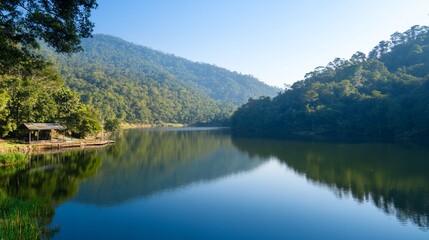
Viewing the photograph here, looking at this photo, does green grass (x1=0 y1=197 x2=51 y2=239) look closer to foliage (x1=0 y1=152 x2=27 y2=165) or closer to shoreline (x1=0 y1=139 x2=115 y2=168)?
foliage (x1=0 y1=152 x2=27 y2=165)

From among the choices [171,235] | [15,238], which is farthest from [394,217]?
[15,238]

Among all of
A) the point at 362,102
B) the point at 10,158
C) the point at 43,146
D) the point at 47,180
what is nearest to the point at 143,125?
the point at 362,102

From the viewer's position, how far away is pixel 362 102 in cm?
7475

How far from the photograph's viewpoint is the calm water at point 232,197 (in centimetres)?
1397

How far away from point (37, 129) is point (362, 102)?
6586 centimetres

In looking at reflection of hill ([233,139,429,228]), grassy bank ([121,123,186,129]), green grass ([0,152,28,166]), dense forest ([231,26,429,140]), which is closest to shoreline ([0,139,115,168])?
green grass ([0,152,28,166])

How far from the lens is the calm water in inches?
550

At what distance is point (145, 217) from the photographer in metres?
15.9

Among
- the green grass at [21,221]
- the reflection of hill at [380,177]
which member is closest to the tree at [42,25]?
the green grass at [21,221]

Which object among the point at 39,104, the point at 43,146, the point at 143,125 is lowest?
the point at 43,146

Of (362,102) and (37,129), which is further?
(362,102)

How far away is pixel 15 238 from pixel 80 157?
26.9 metres

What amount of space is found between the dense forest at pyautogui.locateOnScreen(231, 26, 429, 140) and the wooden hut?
2133 inches

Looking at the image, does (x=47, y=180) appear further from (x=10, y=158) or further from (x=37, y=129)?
(x=37, y=129)
